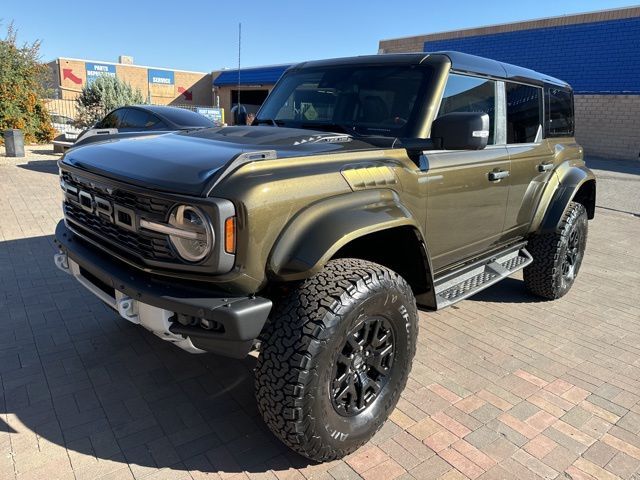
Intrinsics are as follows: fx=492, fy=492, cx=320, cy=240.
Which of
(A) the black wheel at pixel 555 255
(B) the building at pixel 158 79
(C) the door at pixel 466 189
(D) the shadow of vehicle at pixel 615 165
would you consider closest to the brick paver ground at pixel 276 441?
(A) the black wheel at pixel 555 255

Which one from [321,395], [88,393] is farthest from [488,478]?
[88,393]

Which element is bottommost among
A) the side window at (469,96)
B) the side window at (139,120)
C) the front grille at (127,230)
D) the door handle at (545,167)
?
the front grille at (127,230)

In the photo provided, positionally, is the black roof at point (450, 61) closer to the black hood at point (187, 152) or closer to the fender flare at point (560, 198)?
the black hood at point (187, 152)

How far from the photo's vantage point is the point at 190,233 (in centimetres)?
215

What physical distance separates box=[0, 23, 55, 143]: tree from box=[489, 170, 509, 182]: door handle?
17.3m

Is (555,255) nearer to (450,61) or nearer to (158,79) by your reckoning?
(450,61)

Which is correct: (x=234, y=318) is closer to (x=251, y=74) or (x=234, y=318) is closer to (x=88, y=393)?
(x=88, y=393)

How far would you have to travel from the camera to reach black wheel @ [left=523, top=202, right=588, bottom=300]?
180 inches

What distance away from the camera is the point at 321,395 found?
2.31 metres

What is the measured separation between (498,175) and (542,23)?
21203mm

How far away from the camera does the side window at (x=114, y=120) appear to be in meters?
10.6

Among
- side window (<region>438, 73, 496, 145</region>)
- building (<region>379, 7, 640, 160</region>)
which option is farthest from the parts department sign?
side window (<region>438, 73, 496, 145</region>)

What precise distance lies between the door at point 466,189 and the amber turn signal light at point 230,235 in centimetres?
139

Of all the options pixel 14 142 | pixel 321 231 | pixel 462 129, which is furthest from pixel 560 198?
pixel 14 142
